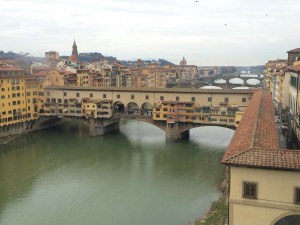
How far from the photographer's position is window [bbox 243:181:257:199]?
10.6m

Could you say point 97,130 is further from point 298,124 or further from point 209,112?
point 298,124

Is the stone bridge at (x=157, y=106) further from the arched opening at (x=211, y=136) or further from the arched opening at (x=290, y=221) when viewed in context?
the arched opening at (x=290, y=221)

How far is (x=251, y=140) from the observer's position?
12289mm

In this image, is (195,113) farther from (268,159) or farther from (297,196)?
(297,196)

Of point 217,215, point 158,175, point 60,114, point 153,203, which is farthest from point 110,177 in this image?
point 60,114

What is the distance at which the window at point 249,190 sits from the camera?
10586 mm

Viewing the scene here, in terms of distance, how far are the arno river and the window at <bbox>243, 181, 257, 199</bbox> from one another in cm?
736

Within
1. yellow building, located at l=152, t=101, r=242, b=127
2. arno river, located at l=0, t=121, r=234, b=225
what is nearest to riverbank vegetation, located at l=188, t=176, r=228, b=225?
arno river, located at l=0, t=121, r=234, b=225

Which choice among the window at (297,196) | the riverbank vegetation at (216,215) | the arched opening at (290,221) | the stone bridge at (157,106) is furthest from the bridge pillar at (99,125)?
the window at (297,196)

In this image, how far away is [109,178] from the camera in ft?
80.6

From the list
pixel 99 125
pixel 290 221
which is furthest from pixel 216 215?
pixel 99 125

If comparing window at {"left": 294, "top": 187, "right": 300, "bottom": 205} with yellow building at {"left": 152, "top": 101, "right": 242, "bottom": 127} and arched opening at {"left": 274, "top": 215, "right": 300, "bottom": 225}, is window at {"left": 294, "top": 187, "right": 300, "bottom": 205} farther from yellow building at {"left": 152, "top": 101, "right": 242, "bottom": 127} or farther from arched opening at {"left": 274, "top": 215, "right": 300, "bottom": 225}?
yellow building at {"left": 152, "top": 101, "right": 242, "bottom": 127}

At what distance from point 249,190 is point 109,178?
15149mm

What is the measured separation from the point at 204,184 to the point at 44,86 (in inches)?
1004
